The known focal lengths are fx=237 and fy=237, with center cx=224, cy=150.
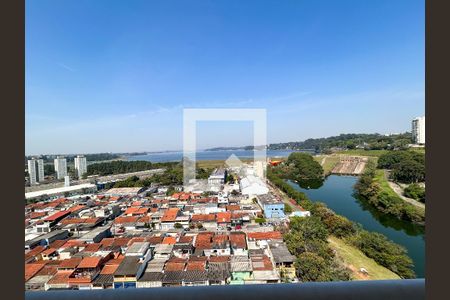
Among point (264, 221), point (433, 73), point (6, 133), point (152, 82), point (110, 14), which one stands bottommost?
point (264, 221)

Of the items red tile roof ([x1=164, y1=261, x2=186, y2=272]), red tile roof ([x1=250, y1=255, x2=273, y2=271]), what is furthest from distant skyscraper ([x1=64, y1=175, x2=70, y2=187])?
red tile roof ([x1=250, y1=255, x2=273, y2=271])

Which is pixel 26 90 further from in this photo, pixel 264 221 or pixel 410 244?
pixel 410 244

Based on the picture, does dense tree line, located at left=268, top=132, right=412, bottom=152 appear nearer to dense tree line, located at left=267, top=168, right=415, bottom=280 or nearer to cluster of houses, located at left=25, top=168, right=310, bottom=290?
dense tree line, located at left=267, top=168, right=415, bottom=280

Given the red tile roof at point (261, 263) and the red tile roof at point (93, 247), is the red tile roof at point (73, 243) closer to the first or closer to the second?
the red tile roof at point (93, 247)

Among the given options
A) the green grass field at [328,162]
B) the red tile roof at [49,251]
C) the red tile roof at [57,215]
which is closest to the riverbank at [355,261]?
the green grass field at [328,162]

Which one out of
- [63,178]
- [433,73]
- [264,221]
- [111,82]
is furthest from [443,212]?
[63,178]

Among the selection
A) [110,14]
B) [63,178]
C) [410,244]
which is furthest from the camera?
[410,244]

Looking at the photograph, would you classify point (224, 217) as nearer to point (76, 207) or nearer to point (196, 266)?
point (196, 266)
